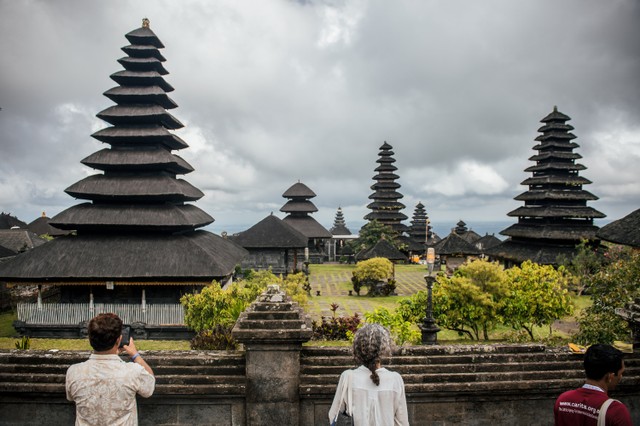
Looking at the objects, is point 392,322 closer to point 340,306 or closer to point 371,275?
point 340,306

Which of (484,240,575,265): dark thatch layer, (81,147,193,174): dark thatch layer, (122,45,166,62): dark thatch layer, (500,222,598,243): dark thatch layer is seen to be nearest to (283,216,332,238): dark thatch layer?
(484,240,575,265): dark thatch layer

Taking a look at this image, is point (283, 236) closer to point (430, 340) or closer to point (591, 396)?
point (430, 340)

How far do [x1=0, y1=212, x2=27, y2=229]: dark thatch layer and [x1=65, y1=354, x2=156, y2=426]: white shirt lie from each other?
57411mm

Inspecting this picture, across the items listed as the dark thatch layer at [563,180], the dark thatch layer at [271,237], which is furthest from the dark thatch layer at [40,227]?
the dark thatch layer at [563,180]

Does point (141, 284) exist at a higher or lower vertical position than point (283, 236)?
lower

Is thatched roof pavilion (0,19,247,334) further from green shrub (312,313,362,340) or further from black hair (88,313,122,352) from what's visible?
black hair (88,313,122,352)

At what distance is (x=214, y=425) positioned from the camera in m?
5.55

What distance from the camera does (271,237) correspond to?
36375 millimetres

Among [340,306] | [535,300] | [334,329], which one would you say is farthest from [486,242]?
[334,329]

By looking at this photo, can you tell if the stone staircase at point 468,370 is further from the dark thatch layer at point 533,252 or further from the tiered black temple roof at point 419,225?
the tiered black temple roof at point 419,225

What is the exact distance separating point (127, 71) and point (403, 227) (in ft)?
121

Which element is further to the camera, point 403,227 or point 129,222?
point 403,227

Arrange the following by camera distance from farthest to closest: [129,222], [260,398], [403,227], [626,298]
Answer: [403,227] < [129,222] < [626,298] < [260,398]

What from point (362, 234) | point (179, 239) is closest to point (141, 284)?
point (179, 239)
